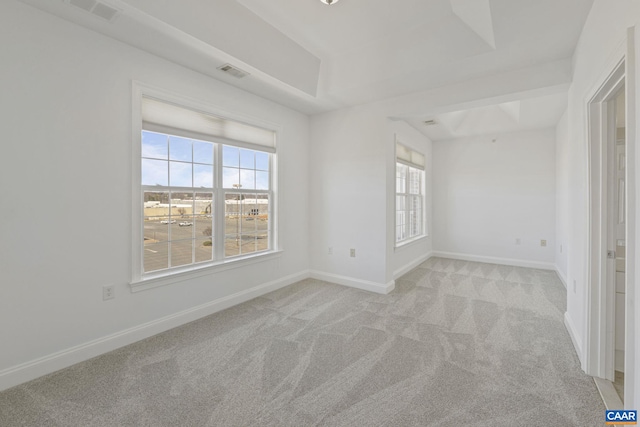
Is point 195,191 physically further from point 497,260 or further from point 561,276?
point 497,260

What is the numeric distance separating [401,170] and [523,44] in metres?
2.85

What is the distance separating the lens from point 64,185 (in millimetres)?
2182

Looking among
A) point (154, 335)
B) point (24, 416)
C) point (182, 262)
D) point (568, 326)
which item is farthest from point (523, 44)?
point (24, 416)

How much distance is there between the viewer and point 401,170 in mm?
5223

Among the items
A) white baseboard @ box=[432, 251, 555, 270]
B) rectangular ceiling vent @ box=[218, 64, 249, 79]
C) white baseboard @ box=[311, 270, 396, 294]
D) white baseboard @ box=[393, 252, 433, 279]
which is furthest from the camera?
white baseboard @ box=[432, 251, 555, 270]

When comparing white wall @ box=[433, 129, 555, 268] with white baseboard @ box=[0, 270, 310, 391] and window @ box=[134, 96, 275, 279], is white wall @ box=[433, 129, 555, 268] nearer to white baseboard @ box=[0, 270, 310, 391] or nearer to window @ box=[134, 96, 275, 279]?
window @ box=[134, 96, 275, 279]

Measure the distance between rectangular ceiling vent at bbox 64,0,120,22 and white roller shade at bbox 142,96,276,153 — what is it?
0.67 m

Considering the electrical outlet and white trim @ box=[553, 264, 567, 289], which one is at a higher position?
the electrical outlet

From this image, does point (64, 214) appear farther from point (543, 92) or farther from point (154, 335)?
point (543, 92)

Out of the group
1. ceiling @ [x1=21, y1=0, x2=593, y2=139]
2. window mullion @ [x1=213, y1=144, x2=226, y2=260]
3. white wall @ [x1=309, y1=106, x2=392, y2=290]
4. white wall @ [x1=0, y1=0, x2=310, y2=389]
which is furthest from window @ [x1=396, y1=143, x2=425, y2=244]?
white wall @ [x1=0, y1=0, x2=310, y2=389]

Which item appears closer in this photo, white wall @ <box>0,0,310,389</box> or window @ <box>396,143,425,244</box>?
white wall @ <box>0,0,310,389</box>

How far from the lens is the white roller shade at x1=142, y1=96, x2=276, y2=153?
2725mm

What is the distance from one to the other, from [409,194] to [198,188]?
13.0 ft

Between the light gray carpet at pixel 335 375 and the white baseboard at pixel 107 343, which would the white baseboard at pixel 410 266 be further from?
the white baseboard at pixel 107 343
